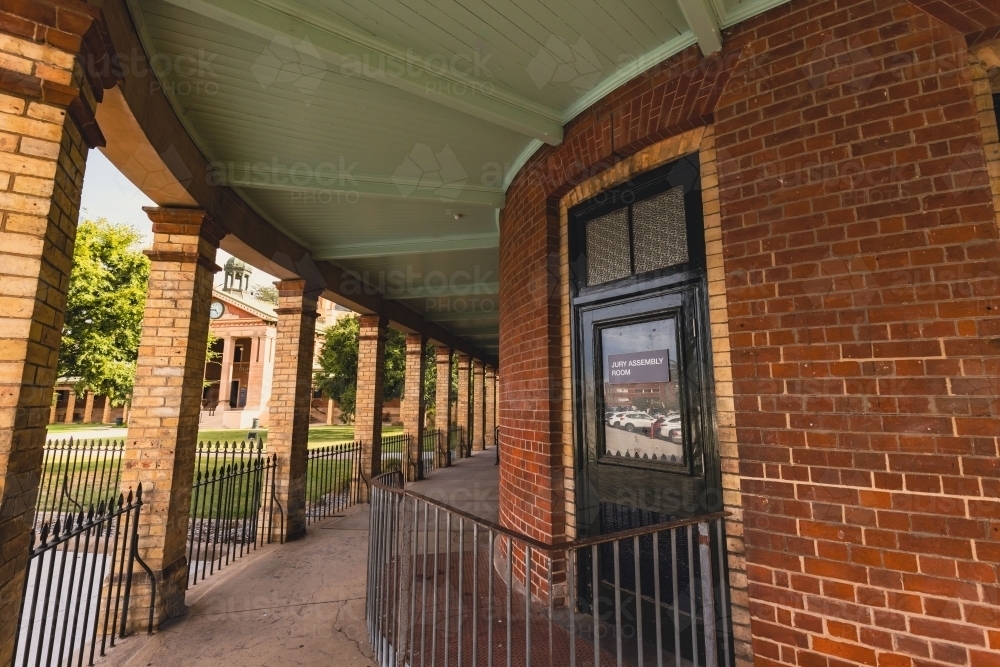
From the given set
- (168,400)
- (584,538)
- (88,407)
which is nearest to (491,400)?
(168,400)

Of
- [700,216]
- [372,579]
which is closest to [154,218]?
[372,579]

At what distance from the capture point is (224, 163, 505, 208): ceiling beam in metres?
4.40

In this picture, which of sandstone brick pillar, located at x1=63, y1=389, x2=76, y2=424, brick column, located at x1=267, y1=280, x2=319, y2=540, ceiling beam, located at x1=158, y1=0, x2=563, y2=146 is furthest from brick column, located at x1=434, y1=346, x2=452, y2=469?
sandstone brick pillar, located at x1=63, y1=389, x2=76, y2=424

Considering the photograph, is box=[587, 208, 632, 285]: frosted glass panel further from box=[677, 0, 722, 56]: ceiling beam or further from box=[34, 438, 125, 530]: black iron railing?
box=[34, 438, 125, 530]: black iron railing

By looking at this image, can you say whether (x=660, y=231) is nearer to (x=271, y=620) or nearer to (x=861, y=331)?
(x=861, y=331)

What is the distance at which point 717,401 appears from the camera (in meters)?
2.66

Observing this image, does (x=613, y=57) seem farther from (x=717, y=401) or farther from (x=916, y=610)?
(x=916, y=610)

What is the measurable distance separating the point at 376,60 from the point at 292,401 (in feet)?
16.3

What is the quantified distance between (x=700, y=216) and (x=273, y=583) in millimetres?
5240

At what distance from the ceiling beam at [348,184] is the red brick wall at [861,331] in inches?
103

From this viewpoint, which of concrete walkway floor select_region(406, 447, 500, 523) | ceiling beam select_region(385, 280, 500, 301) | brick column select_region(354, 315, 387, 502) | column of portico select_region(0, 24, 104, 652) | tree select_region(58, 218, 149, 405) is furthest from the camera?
tree select_region(58, 218, 149, 405)

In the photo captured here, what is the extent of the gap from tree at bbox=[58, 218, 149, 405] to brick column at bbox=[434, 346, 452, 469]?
9.45 meters

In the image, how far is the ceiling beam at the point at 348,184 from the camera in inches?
173

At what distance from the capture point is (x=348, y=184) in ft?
14.8
